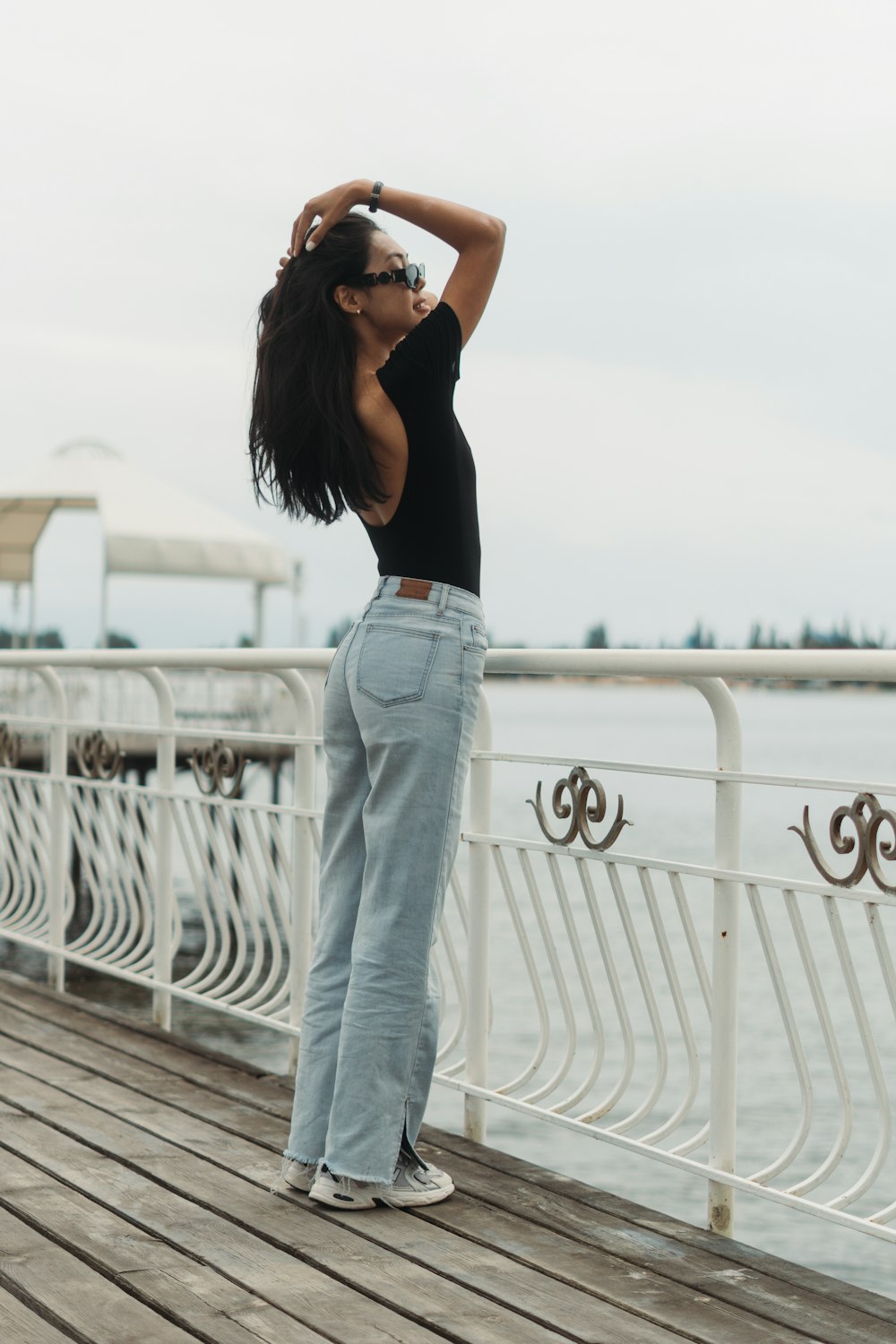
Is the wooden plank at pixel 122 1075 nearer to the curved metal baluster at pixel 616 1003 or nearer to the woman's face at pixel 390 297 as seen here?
the curved metal baluster at pixel 616 1003

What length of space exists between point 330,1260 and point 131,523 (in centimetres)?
1766

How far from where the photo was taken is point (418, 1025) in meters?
2.76

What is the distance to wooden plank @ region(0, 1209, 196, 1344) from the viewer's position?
216cm

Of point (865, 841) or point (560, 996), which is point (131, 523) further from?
point (865, 841)

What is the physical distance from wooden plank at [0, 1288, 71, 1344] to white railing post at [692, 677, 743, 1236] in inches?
45.8

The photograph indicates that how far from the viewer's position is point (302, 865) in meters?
3.90

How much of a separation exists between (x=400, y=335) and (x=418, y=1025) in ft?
4.09

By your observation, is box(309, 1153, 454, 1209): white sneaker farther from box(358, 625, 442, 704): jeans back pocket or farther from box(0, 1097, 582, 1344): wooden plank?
box(358, 625, 442, 704): jeans back pocket

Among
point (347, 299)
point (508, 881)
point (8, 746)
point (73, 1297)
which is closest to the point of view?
point (73, 1297)

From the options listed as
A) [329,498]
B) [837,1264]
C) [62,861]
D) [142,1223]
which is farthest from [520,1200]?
[837,1264]

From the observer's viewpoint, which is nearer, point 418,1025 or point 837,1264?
point 418,1025

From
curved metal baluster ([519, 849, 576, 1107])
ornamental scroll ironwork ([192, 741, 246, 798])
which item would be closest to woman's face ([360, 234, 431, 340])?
curved metal baluster ([519, 849, 576, 1107])

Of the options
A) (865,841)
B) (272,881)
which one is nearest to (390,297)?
(865,841)

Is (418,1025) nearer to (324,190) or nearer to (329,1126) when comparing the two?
(329,1126)
